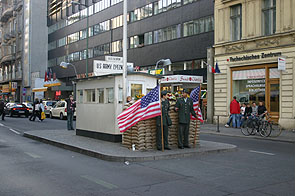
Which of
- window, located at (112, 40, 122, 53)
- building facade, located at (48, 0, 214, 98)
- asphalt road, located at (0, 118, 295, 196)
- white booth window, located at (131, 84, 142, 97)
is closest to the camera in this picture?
asphalt road, located at (0, 118, 295, 196)

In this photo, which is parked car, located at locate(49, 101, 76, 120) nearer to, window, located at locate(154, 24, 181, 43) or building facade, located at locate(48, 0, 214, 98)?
building facade, located at locate(48, 0, 214, 98)

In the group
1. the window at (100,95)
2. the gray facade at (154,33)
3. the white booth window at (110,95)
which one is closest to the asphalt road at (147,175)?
the white booth window at (110,95)

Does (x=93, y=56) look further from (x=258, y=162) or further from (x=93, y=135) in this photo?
(x=258, y=162)

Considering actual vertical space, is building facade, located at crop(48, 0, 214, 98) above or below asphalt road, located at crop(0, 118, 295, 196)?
above

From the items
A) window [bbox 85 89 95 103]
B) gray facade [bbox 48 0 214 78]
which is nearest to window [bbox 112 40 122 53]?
gray facade [bbox 48 0 214 78]

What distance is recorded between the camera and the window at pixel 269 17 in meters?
21.0

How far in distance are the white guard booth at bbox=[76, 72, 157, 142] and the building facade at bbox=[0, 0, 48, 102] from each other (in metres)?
47.7

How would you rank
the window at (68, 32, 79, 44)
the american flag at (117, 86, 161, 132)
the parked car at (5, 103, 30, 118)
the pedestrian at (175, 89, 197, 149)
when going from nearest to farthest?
1. the american flag at (117, 86, 161, 132)
2. the pedestrian at (175, 89, 197, 149)
3. the parked car at (5, 103, 30, 118)
4. the window at (68, 32, 79, 44)

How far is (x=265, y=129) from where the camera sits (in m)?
15.8

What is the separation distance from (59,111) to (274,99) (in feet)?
60.5

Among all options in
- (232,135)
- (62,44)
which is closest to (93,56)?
(62,44)

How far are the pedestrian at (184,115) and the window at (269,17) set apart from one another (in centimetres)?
1283

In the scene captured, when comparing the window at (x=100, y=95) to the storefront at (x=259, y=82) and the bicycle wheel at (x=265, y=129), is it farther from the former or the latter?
the storefront at (x=259, y=82)

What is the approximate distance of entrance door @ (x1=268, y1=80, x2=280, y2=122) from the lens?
20.7 m
